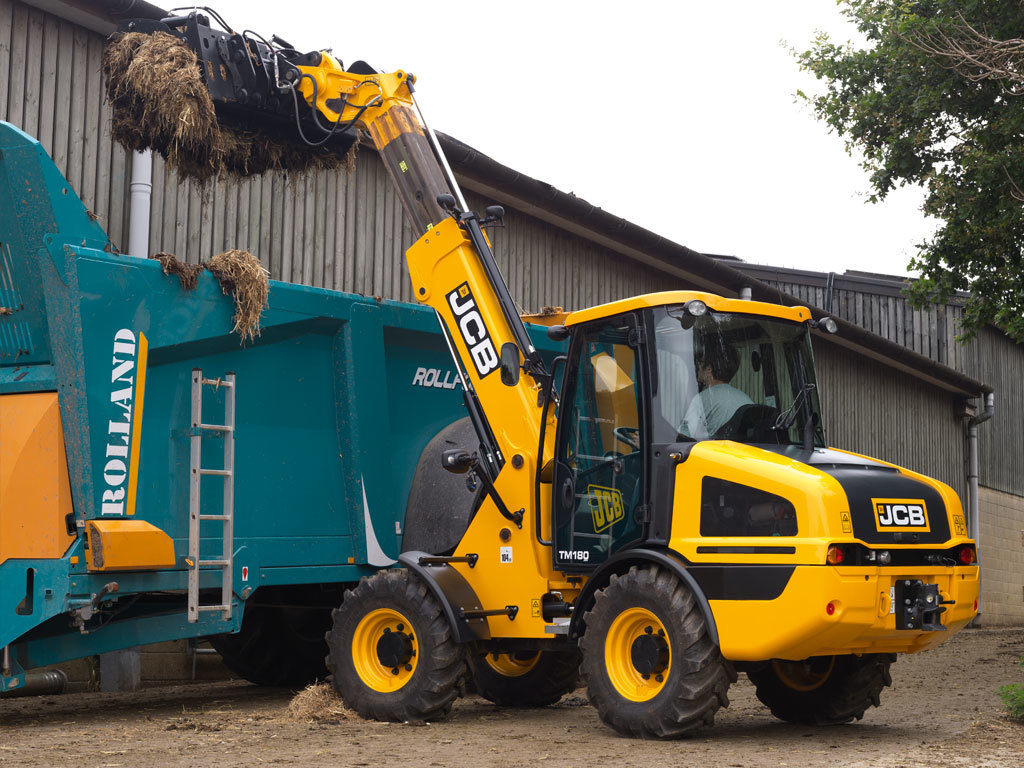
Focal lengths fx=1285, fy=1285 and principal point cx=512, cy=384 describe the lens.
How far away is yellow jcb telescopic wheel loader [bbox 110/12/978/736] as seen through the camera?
681 cm

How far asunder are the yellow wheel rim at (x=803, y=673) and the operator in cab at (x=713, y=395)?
163 cm

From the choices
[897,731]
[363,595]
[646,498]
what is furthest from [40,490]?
[897,731]

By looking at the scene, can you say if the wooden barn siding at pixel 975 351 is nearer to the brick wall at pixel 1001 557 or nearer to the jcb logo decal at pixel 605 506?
the brick wall at pixel 1001 557

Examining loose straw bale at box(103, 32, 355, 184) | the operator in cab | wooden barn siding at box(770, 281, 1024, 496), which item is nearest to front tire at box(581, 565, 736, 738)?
the operator in cab

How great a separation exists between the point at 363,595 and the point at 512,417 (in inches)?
58.0

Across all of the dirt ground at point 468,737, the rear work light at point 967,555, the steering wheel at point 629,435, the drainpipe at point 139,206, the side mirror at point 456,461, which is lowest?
the dirt ground at point 468,737

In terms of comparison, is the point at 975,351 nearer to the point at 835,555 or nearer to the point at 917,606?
the point at 917,606

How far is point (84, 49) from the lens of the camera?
9.84 m

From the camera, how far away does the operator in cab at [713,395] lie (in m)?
7.33

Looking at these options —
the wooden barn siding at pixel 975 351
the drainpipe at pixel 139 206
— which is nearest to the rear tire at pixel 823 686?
the drainpipe at pixel 139 206

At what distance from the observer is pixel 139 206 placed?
10.1 m

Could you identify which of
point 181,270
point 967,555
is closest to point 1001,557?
point 967,555

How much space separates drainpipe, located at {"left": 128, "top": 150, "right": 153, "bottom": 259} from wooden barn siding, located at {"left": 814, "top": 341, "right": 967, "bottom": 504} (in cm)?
1280

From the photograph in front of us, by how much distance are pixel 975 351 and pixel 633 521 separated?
22663mm
